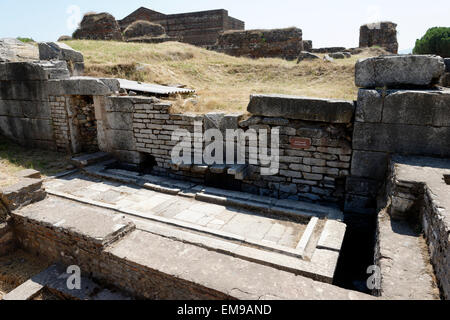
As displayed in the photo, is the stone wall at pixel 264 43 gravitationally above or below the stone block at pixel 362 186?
above

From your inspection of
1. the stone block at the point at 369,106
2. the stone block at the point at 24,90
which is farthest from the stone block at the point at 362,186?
the stone block at the point at 24,90

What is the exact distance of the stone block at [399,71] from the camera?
15.9ft

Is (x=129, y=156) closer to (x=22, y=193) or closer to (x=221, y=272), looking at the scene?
(x=22, y=193)

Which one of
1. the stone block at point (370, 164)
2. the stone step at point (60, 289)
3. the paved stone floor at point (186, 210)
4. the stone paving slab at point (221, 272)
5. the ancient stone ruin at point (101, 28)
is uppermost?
the ancient stone ruin at point (101, 28)

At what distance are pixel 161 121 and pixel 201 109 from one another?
3.17ft

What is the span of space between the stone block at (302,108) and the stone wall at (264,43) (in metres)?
14.3

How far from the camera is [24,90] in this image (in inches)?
340

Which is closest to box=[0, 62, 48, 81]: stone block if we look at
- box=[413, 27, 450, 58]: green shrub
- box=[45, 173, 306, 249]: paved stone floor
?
box=[45, 173, 306, 249]: paved stone floor

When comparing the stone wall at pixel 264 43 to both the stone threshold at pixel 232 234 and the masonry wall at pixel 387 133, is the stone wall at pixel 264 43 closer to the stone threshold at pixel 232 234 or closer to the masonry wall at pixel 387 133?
the masonry wall at pixel 387 133

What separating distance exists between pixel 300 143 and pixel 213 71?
9486 millimetres

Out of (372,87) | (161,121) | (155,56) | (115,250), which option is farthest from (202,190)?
(155,56)

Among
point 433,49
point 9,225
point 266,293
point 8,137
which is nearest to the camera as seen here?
point 266,293

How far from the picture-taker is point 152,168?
7.84m

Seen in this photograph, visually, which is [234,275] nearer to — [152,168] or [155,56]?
Answer: [152,168]
